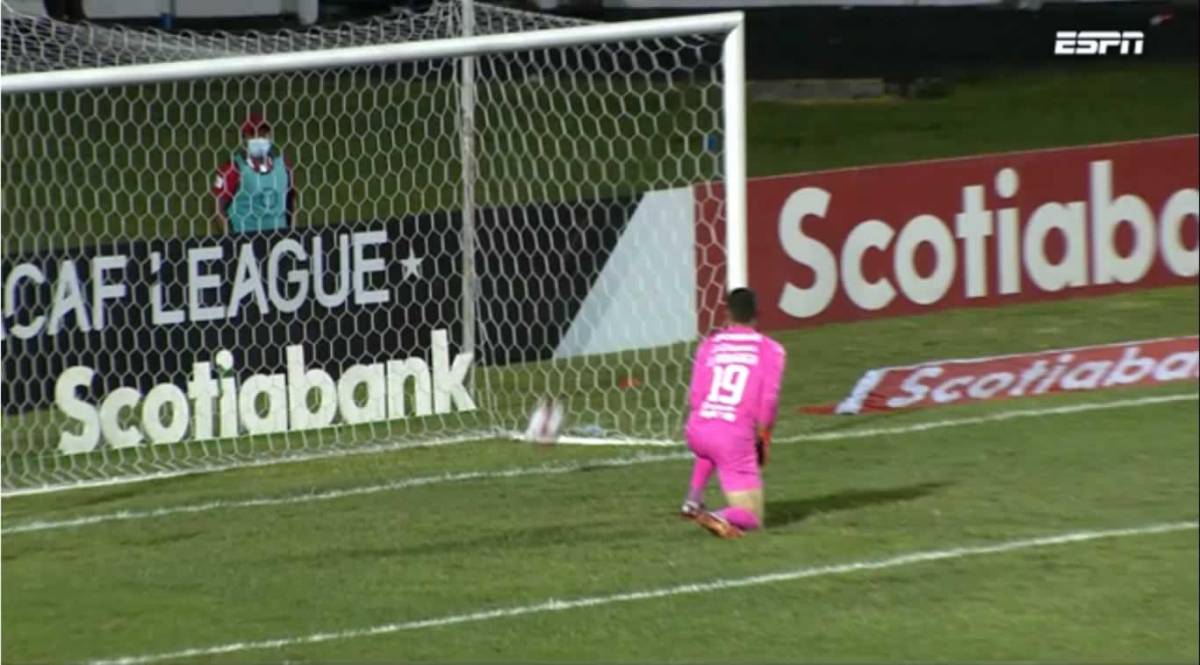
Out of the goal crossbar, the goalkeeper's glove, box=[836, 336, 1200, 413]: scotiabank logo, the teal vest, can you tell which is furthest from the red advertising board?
the goalkeeper's glove

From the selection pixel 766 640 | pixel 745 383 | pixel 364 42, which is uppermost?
pixel 364 42

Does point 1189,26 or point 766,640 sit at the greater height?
point 1189,26

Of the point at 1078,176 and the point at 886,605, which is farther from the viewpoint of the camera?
the point at 1078,176

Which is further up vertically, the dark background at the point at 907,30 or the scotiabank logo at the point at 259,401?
the dark background at the point at 907,30

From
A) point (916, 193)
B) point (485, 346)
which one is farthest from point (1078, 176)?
point (485, 346)

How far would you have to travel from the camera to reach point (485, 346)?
1412 centimetres

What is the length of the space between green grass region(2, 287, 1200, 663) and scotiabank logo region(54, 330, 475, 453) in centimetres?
66

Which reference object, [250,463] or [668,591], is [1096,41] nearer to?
[250,463]

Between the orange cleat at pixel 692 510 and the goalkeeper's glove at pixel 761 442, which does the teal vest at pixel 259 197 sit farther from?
the goalkeeper's glove at pixel 761 442

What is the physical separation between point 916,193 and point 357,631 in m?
8.71

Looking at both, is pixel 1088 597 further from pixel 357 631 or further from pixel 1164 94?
pixel 1164 94

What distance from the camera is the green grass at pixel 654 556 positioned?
27.4 ft

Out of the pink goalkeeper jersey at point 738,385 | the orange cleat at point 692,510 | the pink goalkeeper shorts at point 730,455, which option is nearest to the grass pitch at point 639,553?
the orange cleat at point 692,510

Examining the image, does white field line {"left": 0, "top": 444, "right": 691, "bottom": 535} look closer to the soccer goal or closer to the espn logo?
the soccer goal
